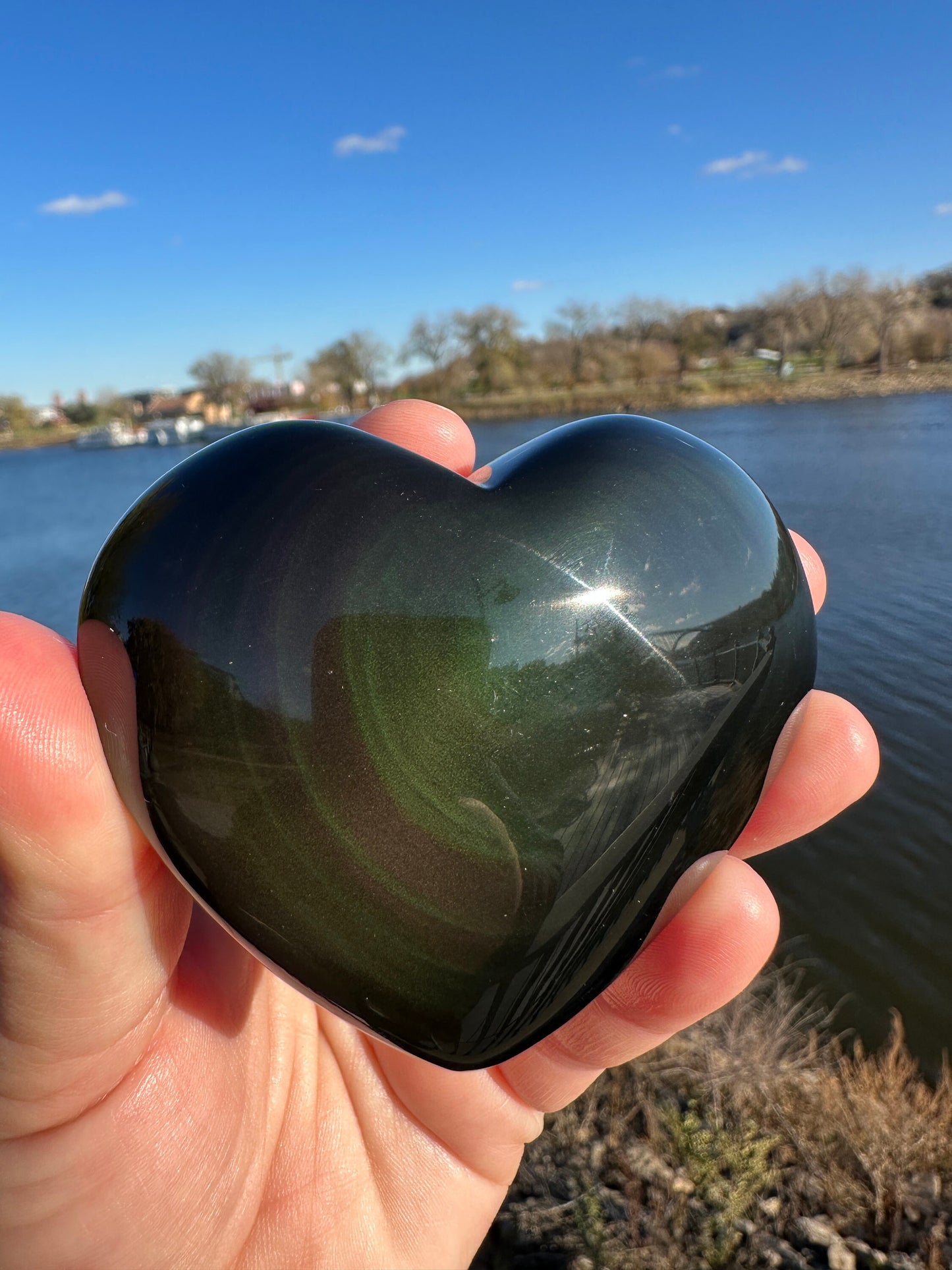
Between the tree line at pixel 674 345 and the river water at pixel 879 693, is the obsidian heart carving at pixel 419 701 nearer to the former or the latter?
the river water at pixel 879 693

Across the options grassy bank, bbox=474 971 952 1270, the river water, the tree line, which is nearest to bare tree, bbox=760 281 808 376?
the tree line

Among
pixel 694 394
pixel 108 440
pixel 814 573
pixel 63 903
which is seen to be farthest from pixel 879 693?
pixel 108 440

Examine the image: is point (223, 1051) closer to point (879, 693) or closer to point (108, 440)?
point (879, 693)

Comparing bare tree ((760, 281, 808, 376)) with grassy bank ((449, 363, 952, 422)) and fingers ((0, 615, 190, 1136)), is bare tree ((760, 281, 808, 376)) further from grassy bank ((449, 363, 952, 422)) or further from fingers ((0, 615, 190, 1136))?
fingers ((0, 615, 190, 1136))

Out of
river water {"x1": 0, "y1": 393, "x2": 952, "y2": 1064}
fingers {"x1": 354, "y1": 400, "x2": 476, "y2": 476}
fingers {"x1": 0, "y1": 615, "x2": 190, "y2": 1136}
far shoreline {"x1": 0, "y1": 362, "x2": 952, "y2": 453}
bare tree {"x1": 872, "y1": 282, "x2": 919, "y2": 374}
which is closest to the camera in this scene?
fingers {"x1": 0, "y1": 615, "x2": 190, "y2": 1136}

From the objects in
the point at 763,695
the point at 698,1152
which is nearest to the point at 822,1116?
the point at 698,1152

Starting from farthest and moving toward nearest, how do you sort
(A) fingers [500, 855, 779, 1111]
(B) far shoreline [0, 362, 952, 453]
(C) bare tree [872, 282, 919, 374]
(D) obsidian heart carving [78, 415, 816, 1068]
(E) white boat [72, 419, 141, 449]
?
1. (E) white boat [72, 419, 141, 449]
2. (C) bare tree [872, 282, 919, 374]
3. (B) far shoreline [0, 362, 952, 453]
4. (A) fingers [500, 855, 779, 1111]
5. (D) obsidian heart carving [78, 415, 816, 1068]

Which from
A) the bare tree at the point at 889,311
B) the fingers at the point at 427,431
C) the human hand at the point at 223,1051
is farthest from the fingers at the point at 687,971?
the bare tree at the point at 889,311
